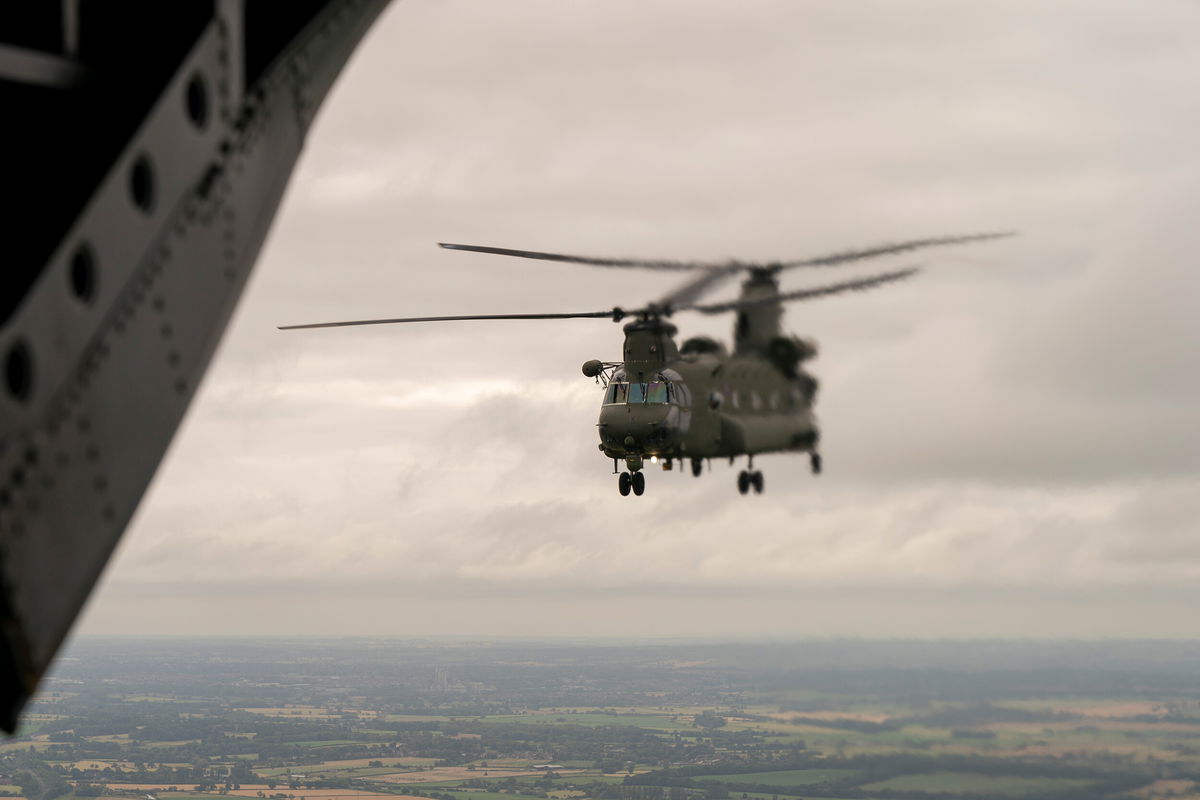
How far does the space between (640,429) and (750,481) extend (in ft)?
14.9

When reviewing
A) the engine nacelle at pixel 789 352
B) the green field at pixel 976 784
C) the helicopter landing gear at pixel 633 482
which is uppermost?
the engine nacelle at pixel 789 352

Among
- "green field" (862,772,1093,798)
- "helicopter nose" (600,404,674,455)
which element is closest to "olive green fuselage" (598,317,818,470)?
"helicopter nose" (600,404,674,455)

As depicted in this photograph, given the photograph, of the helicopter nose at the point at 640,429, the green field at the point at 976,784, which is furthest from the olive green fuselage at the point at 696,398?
the green field at the point at 976,784

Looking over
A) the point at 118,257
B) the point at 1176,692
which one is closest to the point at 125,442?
the point at 118,257

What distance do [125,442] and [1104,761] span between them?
50.0 m

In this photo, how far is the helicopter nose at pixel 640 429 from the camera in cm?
3145

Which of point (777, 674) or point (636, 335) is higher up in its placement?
point (636, 335)

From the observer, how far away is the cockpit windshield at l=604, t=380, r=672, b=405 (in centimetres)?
3180

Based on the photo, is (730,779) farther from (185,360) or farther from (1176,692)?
(185,360)

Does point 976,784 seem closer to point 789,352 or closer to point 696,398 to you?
point 789,352

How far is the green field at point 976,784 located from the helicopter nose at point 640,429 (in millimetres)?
19323

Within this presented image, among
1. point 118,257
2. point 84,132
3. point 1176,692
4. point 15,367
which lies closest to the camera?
point 15,367

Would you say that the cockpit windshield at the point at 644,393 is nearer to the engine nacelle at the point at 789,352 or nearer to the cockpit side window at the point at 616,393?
the cockpit side window at the point at 616,393

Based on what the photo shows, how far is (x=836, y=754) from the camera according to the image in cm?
5241
